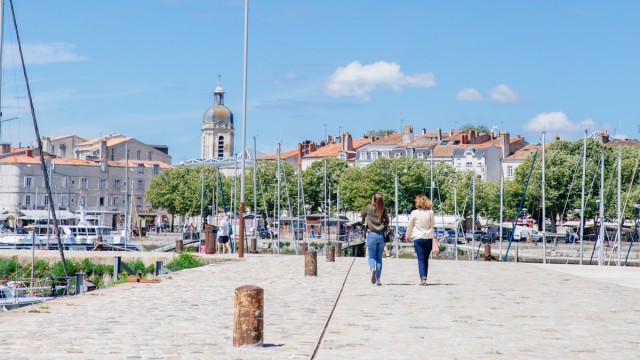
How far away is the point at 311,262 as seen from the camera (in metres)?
23.8

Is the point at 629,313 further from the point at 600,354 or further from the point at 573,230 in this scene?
the point at 573,230

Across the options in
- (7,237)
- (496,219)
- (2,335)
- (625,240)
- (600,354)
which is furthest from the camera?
(496,219)

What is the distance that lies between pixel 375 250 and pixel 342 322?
25.4ft

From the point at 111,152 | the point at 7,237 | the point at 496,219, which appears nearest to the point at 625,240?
the point at 496,219

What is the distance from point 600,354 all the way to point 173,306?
7010mm

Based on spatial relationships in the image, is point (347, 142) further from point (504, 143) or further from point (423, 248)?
point (423, 248)

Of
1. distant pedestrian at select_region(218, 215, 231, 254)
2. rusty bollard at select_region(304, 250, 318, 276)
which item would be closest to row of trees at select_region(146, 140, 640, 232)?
distant pedestrian at select_region(218, 215, 231, 254)

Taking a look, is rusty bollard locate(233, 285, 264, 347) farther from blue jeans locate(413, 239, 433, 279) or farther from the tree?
the tree

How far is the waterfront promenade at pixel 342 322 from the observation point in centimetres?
1068

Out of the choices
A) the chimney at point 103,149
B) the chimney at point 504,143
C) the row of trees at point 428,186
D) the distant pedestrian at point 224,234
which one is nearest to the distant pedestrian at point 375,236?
the distant pedestrian at point 224,234

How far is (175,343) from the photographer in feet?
36.3

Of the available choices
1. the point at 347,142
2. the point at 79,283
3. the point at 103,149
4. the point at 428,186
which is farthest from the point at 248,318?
the point at 103,149

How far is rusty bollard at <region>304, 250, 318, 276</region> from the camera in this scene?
23656 millimetres

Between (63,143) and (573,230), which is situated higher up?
(63,143)
